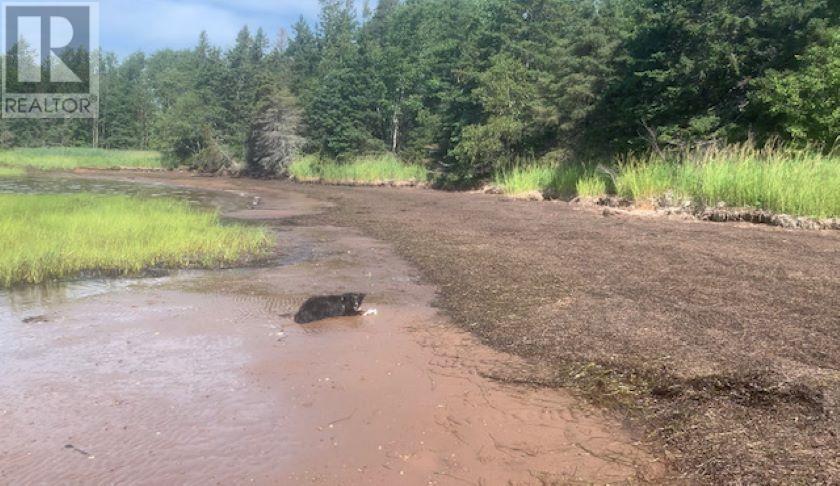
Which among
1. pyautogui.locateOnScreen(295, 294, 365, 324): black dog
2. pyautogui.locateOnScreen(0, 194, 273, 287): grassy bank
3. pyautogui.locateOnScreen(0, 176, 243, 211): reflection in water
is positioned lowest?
pyautogui.locateOnScreen(295, 294, 365, 324): black dog

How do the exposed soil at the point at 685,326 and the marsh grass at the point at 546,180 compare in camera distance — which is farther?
the marsh grass at the point at 546,180

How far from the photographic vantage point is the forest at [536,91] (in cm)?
1649

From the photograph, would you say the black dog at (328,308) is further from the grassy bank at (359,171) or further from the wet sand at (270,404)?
the grassy bank at (359,171)

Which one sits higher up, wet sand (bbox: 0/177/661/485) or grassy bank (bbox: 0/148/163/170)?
grassy bank (bbox: 0/148/163/170)

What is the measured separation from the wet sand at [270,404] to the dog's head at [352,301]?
0.66 feet

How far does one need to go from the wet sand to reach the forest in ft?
44.0

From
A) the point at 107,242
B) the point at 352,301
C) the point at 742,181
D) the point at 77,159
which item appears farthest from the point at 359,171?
the point at 77,159

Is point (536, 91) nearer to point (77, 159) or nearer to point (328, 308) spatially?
point (328, 308)

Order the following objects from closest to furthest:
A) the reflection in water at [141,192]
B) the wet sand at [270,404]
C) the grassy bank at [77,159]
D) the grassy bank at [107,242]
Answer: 1. the wet sand at [270,404]
2. the grassy bank at [107,242]
3. the reflection in water at [141,192]
4. the grassy bank at [77,159]

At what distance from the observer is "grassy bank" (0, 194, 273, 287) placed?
8.85 metres

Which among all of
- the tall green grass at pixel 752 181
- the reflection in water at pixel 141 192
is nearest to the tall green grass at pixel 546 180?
the tall green grass at pixel 752 181

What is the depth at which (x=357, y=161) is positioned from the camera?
3894 centimetres

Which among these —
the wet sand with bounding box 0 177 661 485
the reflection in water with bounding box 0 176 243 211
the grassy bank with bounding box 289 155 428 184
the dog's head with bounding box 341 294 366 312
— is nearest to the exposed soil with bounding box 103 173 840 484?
the wet sand with bounding box 0 177 661 485

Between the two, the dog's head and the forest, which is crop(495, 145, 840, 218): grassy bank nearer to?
the forest
